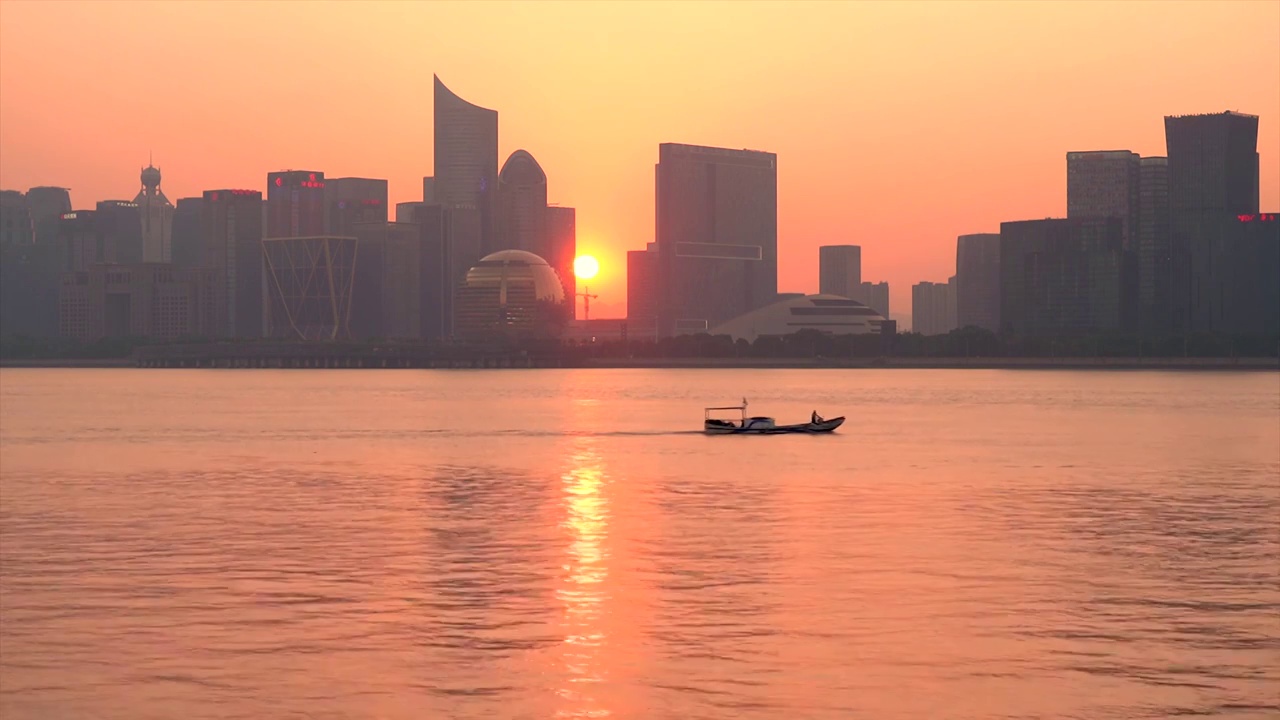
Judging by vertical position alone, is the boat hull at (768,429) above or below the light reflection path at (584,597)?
above

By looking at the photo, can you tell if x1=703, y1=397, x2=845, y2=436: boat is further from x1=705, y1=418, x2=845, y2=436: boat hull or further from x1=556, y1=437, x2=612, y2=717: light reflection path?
x1=556, y1=437, x2=612, y2=717: light reflection path

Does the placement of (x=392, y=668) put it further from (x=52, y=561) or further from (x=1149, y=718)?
(x=52, y=561)

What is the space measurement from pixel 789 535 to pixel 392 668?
3112 centimetres

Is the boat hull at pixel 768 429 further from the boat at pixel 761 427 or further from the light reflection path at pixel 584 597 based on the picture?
the light reflection path at pixel 584 597

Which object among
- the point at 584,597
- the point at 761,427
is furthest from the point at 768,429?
the point at 584,597

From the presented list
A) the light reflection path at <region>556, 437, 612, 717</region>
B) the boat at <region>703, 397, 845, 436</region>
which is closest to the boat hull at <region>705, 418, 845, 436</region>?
the boat at <region>703, 397, 845, 436</region>

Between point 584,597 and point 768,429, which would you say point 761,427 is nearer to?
point 768,429

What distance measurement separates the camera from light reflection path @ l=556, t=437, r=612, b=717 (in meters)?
35.0

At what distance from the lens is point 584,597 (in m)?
48.6

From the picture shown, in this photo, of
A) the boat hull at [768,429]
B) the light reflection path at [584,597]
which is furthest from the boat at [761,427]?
the light reflection path at [584,597]

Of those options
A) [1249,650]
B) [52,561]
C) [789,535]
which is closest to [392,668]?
[1249,650]

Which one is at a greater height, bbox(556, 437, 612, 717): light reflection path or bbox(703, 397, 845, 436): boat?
bbox(703, 397, 845, 436): boat

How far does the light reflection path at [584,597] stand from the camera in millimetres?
34969

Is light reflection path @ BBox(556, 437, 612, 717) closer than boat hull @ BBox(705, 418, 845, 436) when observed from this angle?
Yes
